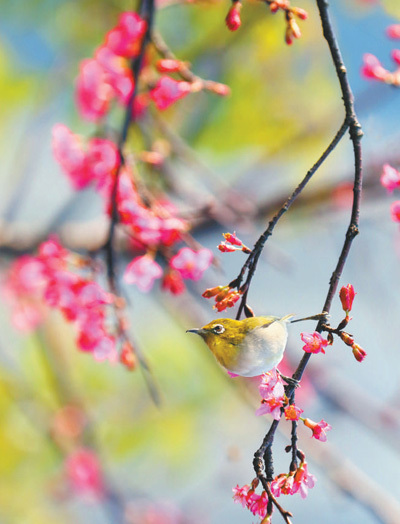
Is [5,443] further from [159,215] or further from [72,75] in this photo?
[159,215]

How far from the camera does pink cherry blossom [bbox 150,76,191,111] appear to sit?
819mm

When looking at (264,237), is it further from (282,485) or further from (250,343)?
(282,485)

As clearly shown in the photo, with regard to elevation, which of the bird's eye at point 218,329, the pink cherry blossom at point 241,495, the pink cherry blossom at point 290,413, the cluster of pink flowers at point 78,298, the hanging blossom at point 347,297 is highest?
the hanging blossom at point 347,297

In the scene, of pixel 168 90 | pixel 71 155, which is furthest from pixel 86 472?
pixel 168 90

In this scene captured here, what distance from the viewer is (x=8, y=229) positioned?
176cm

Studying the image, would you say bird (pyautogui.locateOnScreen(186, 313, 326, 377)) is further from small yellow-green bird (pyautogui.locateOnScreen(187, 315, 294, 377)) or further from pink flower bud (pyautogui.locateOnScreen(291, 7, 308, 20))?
pink flower bud (pyautogui.locateOnScreen(291, 7, 308, 20))

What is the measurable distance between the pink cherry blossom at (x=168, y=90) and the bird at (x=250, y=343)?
524mm

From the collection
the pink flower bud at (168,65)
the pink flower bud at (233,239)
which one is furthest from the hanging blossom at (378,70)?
the pink flower bud at (233,239)

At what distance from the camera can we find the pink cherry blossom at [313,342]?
343 millimetres

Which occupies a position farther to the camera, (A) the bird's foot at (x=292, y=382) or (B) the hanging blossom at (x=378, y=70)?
(B) the hanging blossom at (x=378, y=70)

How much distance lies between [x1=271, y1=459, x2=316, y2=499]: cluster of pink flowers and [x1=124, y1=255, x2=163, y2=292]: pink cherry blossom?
48 cm

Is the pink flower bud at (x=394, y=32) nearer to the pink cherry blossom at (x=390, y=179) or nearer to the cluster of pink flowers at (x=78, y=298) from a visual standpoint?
the pink cherry blossom at (x=390, y=179)

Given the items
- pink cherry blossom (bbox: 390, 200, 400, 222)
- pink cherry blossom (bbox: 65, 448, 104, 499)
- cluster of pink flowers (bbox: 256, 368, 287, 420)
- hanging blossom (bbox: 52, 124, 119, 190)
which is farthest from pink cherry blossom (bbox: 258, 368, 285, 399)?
pink cherry blossom (bbox: 65, 448, 104, 499)

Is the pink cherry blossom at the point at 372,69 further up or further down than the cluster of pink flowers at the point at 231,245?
further up
